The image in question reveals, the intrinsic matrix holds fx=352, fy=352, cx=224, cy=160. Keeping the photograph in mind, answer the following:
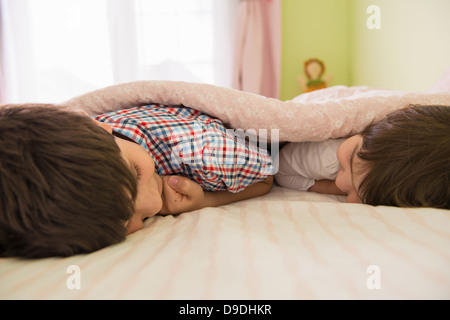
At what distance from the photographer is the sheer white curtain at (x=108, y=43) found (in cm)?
285

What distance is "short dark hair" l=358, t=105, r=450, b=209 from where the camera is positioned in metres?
0.78

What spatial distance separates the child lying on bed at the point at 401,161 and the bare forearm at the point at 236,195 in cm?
22

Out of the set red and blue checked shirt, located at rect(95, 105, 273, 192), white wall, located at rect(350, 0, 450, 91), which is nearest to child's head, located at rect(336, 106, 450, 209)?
red and blue checked shirt, located at rect(95, 105, 273, 192)

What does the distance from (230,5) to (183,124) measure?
2218 millimetres

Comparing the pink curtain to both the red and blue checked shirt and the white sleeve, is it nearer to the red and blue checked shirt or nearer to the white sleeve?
the white sleeve

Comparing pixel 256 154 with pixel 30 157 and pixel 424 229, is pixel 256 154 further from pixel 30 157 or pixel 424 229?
pixel 30 157

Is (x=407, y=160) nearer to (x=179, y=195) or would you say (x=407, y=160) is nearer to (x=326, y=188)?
(x=326, y=188)

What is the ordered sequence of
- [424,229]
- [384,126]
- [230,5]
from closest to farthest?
[424,229] < [384,126] < [230,5]

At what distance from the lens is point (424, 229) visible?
63 centimetres

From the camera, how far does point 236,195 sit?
1006 mm

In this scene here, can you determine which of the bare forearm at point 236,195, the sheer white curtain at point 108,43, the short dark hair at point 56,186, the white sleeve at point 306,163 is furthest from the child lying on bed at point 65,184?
the sheer white curtain at point 108,43

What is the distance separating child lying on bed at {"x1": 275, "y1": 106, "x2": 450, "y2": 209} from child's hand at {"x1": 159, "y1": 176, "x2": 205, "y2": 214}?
1.32 ft

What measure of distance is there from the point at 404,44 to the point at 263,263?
1782 mm

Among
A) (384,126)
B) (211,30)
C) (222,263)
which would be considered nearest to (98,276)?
(222,263)
